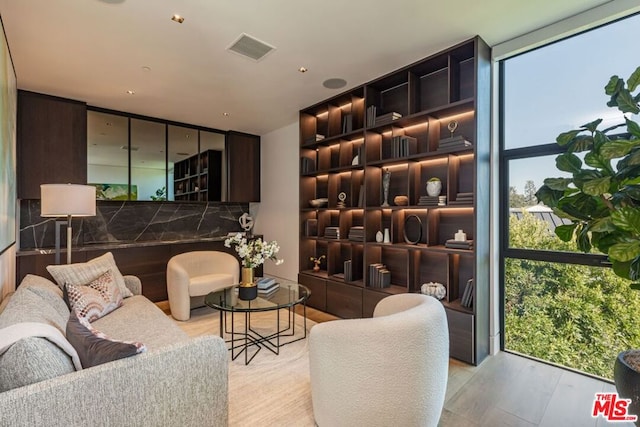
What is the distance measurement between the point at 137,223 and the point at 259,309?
3.38m

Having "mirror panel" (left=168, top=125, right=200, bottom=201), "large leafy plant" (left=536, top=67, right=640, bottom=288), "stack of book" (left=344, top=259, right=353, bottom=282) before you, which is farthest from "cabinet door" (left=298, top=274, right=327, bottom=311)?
"large leafy plant" (left=536, top=67, right=640, bottom=288)

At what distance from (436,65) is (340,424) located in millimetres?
3232

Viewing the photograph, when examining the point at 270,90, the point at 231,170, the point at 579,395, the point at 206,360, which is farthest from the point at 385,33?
the point at 231,170

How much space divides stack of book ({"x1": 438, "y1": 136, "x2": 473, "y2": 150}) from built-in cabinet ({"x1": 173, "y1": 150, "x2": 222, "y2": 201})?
3829 mm

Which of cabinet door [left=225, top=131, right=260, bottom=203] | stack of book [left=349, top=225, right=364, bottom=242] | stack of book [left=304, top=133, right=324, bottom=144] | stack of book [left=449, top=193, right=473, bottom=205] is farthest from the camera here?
cabinet door [left=225, top=131, right=260, bottom=203]

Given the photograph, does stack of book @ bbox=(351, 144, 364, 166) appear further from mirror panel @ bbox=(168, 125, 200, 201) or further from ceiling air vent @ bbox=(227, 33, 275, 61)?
mirror panel @ bbox=(168, 125, 200, 201)

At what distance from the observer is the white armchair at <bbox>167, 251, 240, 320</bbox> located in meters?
3.56

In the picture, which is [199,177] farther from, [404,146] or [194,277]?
[404,146]

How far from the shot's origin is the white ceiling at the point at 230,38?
2.23 m

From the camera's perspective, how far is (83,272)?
266 centimetres

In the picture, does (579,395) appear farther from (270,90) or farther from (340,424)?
(270,90)

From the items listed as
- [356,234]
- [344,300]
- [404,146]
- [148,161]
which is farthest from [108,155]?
[404,146]

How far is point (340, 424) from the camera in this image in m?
1.65

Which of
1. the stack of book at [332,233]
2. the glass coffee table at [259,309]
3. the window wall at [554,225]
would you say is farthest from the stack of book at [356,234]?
the window wall at [554,225]
